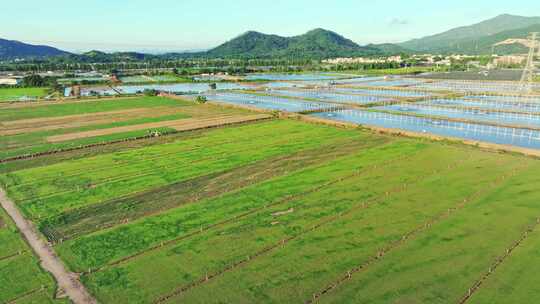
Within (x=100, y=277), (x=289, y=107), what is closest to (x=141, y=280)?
(x=100, y=277)

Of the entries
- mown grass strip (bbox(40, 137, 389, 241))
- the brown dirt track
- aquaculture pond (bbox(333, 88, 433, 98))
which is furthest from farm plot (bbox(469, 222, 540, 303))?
aquaculture pond (bbox(333, 88, 433, 98))

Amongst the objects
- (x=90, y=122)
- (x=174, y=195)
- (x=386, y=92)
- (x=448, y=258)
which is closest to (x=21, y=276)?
(x=174, y=195)

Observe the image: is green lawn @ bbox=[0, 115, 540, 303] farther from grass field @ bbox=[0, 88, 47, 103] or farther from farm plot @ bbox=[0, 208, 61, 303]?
grass field @ bbox=[0, 88, 47, 103]

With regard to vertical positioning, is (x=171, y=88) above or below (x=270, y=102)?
above

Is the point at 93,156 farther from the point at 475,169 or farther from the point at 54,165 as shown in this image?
the point at 475,169

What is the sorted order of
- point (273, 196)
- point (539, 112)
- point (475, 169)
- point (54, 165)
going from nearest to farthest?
1. point (273, 196)
2. point (475, 169)
3. point (54, 165)
4. point (539, 112)

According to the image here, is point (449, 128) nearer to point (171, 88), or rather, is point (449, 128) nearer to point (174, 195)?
point (174, 195)

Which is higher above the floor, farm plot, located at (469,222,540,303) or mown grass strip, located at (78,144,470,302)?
mown grass strip, located at (78,144,470,302)
